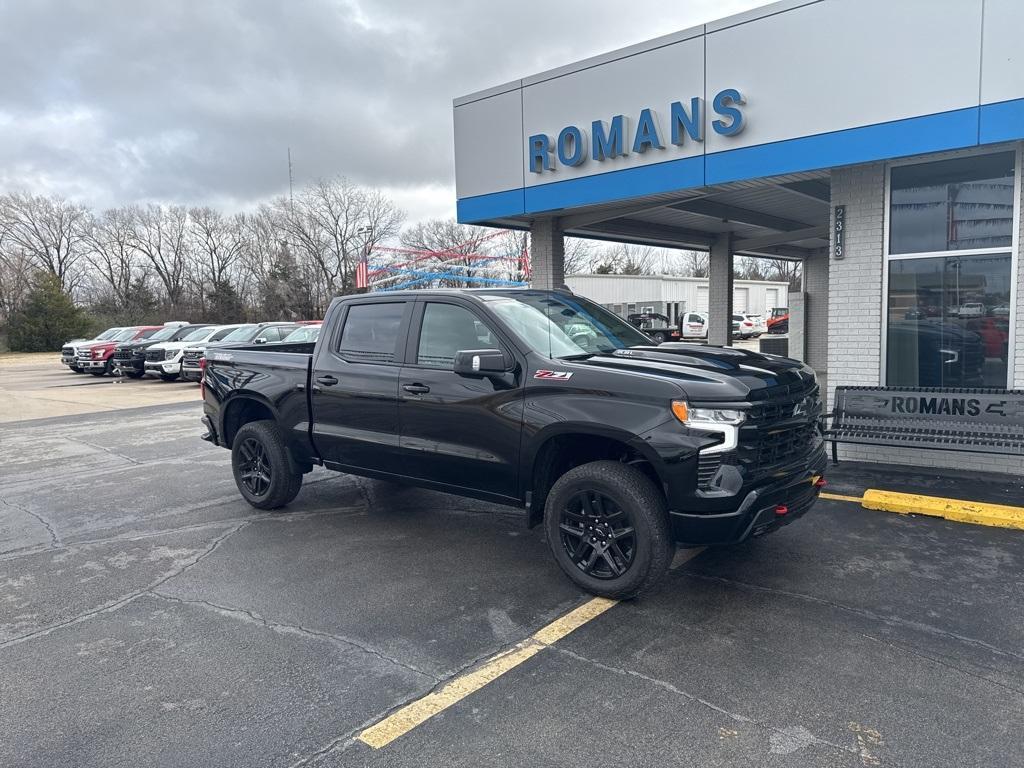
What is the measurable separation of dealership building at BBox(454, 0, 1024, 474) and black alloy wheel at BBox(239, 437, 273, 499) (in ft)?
18.7

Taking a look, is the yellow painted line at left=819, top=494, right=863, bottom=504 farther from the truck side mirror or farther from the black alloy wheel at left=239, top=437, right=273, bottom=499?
the black alloy wheel at left=239, top=437, right=273, bottom=499

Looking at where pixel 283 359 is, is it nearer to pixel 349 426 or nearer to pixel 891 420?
pixel 349 426

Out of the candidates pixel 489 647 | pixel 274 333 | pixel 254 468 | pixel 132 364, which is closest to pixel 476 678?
pixel 489 647

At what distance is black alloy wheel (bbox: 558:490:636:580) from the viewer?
426 cm

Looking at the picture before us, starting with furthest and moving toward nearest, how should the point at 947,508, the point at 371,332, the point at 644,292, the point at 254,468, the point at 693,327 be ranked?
1. the point at 644,292
2. the point at 693,327
3. the point at 254,468
4. the point at 947,508
5. the point at 371,332

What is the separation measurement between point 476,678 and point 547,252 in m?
8.96

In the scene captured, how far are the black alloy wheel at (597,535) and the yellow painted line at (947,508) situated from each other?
3.13 m

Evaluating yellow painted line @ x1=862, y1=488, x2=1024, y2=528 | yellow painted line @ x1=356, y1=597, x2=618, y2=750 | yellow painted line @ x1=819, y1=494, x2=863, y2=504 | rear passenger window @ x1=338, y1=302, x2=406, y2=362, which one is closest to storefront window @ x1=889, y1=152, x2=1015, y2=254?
yellow painted line @ x1=862, y1=488, x2=1024, y2=528

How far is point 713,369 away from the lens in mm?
4352

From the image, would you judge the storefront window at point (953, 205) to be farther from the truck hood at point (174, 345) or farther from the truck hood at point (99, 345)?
the truck hood at point (99, 345)

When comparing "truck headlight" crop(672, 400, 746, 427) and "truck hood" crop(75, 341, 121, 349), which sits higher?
"truck hood" crop(75, 341, 121, 349)

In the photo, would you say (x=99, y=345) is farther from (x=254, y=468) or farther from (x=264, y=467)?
(x=264, y=467)

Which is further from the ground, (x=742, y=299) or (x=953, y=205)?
(x=742, y=299)

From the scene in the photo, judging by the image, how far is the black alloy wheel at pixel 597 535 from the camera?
4258 millimetres
